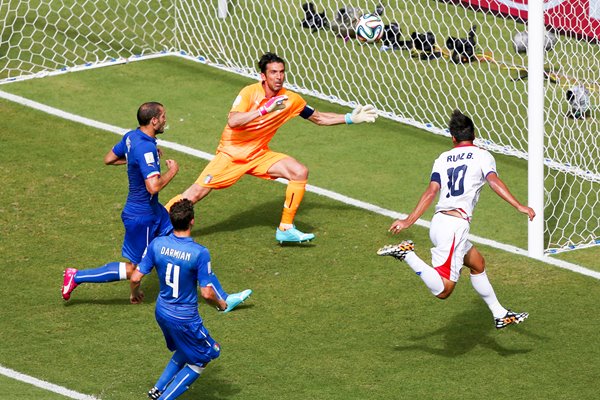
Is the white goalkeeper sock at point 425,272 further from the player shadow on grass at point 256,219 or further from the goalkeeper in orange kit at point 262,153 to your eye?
the player shadow on grass at point 256,219

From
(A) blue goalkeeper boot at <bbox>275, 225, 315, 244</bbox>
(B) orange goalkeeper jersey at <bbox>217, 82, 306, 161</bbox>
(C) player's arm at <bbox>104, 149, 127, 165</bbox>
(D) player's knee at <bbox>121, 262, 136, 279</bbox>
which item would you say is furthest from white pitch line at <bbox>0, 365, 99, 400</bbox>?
(B) orange goalkeeper jersey at <bbox>217, 82, 306, 161</bbox>

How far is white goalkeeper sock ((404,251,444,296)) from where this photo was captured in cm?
1120

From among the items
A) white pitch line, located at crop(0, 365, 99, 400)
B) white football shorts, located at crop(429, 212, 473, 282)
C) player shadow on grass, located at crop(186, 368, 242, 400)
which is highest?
white football shorts, located at crop(429, 212, 473, 282)

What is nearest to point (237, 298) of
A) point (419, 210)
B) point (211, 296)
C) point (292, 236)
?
point (211, 296)

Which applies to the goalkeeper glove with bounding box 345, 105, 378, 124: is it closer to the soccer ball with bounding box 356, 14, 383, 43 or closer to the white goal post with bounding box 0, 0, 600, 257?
the white goal post with bounding box 0, 0, 600, 257

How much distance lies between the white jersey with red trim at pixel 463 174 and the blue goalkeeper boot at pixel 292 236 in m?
2.66

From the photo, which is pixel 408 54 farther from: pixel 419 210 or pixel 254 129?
pixel 419 210

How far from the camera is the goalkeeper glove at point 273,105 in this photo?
13.3 meters

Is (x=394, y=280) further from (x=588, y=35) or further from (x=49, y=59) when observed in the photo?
(x=49, y=59)

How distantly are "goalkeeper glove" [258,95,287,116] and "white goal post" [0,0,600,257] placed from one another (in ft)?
9.18

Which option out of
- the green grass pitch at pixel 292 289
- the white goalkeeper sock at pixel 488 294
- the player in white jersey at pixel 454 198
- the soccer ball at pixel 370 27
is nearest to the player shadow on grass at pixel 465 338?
the green grass pitch at pixel 292 289

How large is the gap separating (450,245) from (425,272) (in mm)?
321

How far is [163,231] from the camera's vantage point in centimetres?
1235

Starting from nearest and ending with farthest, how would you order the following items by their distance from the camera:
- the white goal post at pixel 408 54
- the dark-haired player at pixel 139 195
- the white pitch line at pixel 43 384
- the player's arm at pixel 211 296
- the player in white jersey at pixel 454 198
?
the player's arm at pixel 211 296 < the white pitch line at pixel 43 384 < the player in white jersey at pixel 454 198 < the dark-haired player at pixel 139 195 < the white goal post at pixel 408 54
